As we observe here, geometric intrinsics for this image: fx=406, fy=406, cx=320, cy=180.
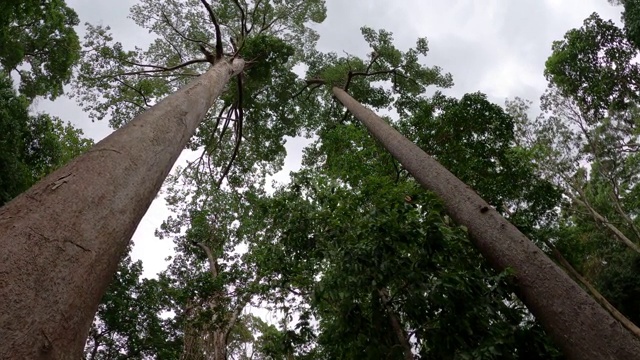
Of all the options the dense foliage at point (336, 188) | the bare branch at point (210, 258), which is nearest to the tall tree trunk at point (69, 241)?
the dense foliage at point (336, 188)

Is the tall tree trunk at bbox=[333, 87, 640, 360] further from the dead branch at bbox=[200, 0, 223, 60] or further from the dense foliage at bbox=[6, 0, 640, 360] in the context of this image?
the dead branch at bbox=[200, 0, 223, 60]

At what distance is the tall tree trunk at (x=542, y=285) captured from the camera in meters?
2.72

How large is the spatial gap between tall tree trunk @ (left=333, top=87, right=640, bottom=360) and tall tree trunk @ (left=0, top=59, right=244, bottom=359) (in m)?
2.97

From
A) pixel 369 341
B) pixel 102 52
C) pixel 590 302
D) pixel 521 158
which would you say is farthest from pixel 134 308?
pixel 590 302

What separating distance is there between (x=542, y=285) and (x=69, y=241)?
3294 mm

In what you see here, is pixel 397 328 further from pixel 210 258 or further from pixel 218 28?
pixel 210 258

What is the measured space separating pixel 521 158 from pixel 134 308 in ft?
35.7

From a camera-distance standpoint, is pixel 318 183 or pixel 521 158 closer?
pixel 318 183

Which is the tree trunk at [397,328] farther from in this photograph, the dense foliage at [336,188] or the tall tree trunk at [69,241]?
the tall tree trunk at [69,241]

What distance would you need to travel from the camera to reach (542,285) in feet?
10.7

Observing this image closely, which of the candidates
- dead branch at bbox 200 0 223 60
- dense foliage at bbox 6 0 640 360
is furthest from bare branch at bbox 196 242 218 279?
dead branch at bbox 200 0 223 60

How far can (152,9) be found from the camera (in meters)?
11.8

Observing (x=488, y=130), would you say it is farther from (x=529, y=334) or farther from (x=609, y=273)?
(x=609, y=273)

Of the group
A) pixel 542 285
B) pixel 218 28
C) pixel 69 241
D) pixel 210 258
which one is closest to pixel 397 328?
pixel 542 285
